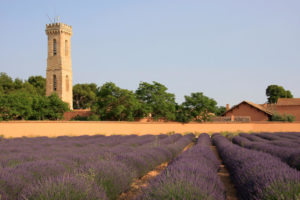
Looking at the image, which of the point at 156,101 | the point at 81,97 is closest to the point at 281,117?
the point at 156,101

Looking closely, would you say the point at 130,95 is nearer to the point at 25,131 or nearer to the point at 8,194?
the point at 25,131

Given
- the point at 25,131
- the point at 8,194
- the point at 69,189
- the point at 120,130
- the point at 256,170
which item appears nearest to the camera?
the point at 69,189

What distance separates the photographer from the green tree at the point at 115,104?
2939 centimetres

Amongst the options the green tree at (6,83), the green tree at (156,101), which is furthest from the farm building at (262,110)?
A: the green tree at (6,83)

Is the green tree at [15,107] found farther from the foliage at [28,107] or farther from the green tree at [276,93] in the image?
the green tree at [276,93]

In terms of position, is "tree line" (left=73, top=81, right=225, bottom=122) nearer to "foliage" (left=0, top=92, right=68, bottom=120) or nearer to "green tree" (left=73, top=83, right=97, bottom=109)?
"foliage" (left=0, top=92, right=68, bottom=120)

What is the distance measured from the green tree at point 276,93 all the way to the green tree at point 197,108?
33355 millimetres

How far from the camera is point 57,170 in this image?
19.2 feet

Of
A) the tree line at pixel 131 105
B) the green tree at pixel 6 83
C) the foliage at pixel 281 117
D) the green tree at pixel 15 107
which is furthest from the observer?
the green tree at pixel 6 83

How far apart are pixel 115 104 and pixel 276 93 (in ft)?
137

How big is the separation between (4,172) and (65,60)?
38.2 metres

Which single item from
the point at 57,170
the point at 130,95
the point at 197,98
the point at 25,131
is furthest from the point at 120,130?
the point at 57,170

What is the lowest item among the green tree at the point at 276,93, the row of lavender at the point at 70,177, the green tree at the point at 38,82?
the row of lavender at the point at 70,177

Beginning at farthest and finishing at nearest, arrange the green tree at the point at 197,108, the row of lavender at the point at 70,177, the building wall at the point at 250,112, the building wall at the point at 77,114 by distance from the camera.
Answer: the building wall at the point at 250,112, the building wall at the point at 77,114, the green tree at the point at 197,108, the row of lavender at the point at 70,177
